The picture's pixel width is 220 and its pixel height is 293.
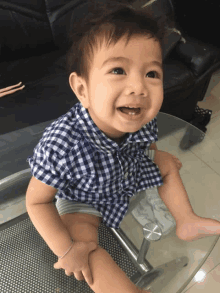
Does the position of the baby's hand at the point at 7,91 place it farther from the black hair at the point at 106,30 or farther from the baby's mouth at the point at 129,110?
the baby's mouth at the point at 129,110

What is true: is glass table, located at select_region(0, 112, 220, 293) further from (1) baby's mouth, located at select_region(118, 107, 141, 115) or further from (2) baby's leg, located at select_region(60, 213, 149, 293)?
(1) baby's mouth, located at select_region(118, 107, 141, 115)

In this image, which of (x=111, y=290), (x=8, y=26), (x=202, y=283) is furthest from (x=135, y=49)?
(x=8, y=26)

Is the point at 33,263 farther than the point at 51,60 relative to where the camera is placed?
No

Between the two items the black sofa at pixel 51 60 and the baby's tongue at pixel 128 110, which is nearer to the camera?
the baby's tongue at pixel 128 110

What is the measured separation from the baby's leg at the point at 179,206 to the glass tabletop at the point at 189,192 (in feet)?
0.09

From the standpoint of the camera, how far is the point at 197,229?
654mm

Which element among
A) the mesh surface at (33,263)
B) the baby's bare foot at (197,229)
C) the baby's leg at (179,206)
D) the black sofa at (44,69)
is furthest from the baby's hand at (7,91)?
the baby's bare foot at (197,229)

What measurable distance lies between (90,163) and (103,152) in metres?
0.04

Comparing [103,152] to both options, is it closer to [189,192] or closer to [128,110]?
[128,110]

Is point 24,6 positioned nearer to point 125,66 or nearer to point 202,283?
point 125,66

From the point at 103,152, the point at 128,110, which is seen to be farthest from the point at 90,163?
the point at 128,110

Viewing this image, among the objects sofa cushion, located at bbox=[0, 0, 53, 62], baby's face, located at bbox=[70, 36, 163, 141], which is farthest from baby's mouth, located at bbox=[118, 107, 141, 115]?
sofa cushion, located at bbox=[0, 0, 53, 62]

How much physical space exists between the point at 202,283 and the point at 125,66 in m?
0.93

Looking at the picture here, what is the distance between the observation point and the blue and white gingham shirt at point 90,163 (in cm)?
54
